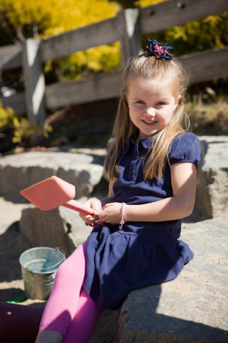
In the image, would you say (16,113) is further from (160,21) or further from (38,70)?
(160,21)

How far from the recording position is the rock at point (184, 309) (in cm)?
126

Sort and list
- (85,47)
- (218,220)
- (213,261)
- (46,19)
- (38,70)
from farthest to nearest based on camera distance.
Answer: (46,19), (38,70), (85,47), (218,220), (213,261)

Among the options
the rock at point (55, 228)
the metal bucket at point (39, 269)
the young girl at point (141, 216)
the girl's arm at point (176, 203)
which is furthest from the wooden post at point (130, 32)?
the girl's arm at point (176, 203)

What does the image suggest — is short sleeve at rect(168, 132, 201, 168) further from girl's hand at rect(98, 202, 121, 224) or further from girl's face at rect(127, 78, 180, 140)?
girl's hand at rect(98, 202, 121, 224)

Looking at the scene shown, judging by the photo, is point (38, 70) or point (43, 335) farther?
point (38, 70)

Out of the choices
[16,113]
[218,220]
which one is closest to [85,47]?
[16,113]

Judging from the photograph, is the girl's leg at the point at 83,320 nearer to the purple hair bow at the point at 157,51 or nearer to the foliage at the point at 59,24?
the purple hair bow at the point at 157,51

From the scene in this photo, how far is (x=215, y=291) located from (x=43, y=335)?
701 mm

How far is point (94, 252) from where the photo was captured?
1.59 meters

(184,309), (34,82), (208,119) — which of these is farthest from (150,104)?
(34,82)

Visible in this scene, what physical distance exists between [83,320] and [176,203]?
605 millimetres

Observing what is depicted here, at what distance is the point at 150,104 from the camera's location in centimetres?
158

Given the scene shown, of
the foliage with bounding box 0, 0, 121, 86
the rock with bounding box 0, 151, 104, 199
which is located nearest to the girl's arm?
the rock with bounding box 0, 151, 104, 199

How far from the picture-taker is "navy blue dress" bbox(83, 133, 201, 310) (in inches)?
58.2
